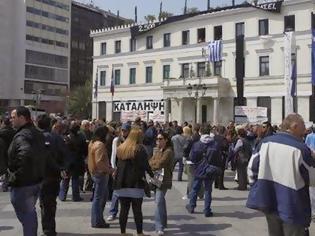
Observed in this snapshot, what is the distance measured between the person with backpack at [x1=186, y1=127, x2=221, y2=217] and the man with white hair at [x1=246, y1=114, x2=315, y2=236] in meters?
5.01

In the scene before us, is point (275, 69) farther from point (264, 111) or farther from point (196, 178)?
point (196, 178)

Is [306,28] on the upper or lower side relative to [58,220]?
upper

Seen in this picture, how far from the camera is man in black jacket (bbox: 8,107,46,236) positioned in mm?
6520

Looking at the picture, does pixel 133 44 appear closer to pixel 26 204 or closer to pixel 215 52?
pixel 215 52

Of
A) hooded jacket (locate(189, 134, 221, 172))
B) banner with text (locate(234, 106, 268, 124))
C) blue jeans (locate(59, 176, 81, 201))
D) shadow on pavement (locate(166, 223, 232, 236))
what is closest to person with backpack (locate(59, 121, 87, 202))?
blue jeans (locate(59, 176, 81, 201))

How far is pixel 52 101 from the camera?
9800 centimetres

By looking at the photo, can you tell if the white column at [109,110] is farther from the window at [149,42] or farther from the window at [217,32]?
the window at [217,32]

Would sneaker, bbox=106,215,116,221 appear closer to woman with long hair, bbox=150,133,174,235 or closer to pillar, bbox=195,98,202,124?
woman with long hair, bbox=150,133,174,235

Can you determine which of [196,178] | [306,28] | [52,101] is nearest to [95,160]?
[196,178]

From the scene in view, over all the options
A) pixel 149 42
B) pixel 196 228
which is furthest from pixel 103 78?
pixel 196 228

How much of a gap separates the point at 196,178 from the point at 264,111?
1026 inches

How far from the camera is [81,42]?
4498 inches

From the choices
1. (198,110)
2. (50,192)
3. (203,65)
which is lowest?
(50,192)

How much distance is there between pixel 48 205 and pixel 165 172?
1977 millimetres
